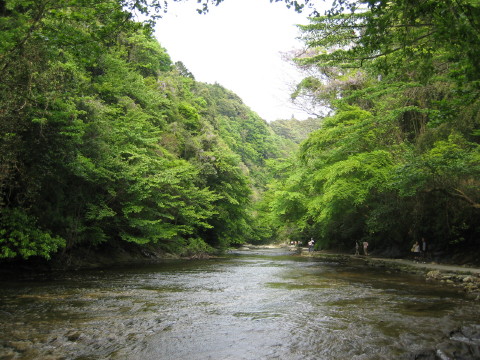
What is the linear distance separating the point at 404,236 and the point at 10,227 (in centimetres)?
1990

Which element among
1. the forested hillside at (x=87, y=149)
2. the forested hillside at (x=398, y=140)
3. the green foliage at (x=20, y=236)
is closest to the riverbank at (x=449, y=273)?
the forested hillside at (x=398, y=140)

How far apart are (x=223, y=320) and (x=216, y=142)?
28191 mm

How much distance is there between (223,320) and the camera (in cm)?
708

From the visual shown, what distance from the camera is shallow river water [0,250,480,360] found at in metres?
5.25

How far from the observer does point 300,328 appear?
254 inches

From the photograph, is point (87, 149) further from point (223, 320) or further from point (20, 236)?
point (223, 320)

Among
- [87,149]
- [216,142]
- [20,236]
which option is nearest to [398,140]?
[87,149]

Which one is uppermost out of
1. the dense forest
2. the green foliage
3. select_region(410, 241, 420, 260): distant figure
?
the dense forest

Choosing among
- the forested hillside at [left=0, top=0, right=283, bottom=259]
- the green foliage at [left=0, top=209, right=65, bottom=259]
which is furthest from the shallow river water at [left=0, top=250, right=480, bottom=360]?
the forested hillside at [left=0, top=0, right=283, bottom=259]

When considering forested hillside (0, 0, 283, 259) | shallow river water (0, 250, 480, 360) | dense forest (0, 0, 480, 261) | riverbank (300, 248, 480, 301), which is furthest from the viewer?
riverbank (300, 248, 480, 301)

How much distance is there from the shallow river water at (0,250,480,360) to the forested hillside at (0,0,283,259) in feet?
10.9

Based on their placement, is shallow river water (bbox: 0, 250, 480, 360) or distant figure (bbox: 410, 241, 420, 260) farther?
distant figure (bbox: 410, 241, 420, 260)

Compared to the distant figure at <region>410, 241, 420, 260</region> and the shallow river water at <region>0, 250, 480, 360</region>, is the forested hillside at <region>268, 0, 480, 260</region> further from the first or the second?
the shallow river water at <region>0, 250, 480, 360</region>

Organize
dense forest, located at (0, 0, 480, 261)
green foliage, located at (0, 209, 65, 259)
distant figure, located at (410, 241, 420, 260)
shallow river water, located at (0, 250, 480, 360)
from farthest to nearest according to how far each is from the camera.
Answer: distant figure, located at (410, 241, 420, 260), green foliage, located at (0, 209, 65, 259), dense forest, located at (0, 0, 480, 261), shallow river water, located at (0, 250, 480, 360)
